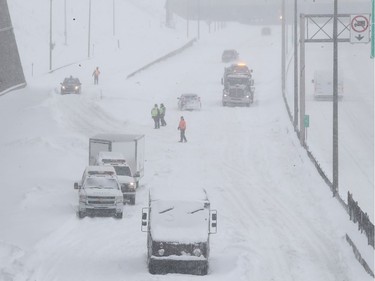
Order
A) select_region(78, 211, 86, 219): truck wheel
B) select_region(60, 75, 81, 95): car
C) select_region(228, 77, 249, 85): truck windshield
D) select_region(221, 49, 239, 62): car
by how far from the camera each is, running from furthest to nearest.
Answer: select_region(221, 49, 239, 62): car
select_region(60, 75, 81, 95): car
select_region(228, 77, 249, 85): truck windshield
select_region(78, 211, 86, 219): truck wheel

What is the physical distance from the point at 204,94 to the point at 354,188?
37995 millimetres

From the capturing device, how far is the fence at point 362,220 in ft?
89.4

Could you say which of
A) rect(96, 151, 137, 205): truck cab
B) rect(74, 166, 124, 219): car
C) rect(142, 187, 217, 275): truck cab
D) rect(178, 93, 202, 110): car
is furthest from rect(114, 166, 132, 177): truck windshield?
rect(178, 93, 202, 110): car

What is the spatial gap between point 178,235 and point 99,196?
25.5ft

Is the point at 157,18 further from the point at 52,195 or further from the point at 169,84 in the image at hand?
the point at 52,195

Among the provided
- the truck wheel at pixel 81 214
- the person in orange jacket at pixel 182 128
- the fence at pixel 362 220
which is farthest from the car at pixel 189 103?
the fence at pixel 362 220

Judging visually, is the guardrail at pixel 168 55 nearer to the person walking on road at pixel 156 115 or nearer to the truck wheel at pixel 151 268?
the person walking on road at pixel 156 115

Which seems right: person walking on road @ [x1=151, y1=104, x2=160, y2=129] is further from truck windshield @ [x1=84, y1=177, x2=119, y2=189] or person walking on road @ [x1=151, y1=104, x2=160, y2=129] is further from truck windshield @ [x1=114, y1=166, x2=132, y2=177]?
truck windshield @ [x1=84, y1=177, x2=119, y2=189]

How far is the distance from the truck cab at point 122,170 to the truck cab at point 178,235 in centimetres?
941

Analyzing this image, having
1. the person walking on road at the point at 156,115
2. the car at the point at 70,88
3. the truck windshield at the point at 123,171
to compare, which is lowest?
the truck windshield at the point at 123,171

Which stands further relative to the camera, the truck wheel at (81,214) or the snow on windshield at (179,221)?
the truck wheel at (81,214)

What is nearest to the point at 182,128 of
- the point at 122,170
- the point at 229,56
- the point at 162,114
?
the point at 162,114

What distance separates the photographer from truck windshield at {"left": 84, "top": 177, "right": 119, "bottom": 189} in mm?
32888

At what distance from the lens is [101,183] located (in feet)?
108
